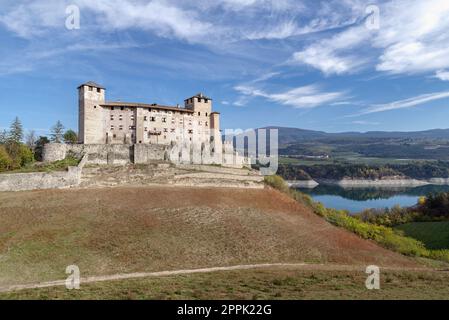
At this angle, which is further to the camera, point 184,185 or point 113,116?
point 113,116

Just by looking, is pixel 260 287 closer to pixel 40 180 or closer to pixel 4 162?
pixel 40 180

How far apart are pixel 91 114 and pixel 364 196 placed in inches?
4918

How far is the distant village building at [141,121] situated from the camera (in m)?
44.4

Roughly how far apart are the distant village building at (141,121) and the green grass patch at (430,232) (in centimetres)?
3928

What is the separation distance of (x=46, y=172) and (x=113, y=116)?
14.9 m

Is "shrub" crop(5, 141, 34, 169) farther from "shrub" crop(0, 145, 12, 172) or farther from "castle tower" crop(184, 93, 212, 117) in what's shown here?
"castle tower" crop(184, 93, 212, 117)

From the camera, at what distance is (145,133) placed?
48000mm

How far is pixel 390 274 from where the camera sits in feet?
67.7

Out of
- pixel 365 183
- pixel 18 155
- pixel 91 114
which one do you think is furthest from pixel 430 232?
pixel 365 183

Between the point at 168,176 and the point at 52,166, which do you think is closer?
the point at 52,166
